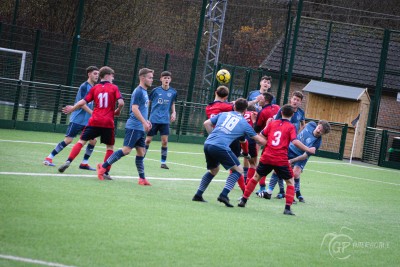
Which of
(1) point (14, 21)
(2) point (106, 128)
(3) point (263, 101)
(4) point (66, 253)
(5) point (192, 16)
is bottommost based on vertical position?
(4) point (66, 253)

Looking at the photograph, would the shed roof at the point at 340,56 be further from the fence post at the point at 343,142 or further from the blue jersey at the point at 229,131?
the blue jersey at the point at 229,131

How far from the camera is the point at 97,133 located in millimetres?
11977

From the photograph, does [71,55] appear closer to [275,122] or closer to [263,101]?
[263,101]

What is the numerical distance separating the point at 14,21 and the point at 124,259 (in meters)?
18.6

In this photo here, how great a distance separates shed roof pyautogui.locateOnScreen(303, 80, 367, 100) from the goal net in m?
12.6

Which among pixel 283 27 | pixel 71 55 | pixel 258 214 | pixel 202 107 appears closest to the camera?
pixel 258 214

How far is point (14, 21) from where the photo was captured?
23.3 m

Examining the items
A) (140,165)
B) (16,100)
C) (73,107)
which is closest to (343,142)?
(16,100)

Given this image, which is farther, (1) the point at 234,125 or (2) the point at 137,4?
(2) the point at 137,4

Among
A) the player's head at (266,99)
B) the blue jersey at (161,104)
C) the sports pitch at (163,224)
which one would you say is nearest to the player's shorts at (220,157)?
the sports pitch at (163,224)

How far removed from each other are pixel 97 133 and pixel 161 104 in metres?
4.18

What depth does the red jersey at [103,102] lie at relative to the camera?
11.9 meters

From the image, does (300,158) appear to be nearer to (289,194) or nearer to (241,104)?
(289,194)

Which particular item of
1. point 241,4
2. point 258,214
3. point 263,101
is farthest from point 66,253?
point 241,4
